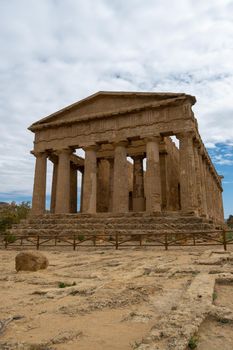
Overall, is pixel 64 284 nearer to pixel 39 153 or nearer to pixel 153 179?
pixel 153 179

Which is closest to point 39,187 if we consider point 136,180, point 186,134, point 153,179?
point 136,180

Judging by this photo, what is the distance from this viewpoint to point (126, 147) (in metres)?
24.4

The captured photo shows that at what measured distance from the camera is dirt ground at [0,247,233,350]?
2.99 m

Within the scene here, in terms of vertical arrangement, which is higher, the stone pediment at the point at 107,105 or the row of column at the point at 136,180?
the stone pediment at the point at 107,105

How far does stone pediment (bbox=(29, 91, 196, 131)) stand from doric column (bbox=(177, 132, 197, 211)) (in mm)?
2975

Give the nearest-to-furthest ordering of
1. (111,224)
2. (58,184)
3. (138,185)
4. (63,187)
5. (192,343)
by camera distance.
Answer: (192,343) → (111,224) → (63,187) → (58,184) → (138,185)

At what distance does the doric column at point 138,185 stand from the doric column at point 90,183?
5243mm

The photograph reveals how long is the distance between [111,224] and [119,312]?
51.7ft

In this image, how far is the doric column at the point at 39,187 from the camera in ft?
83.9

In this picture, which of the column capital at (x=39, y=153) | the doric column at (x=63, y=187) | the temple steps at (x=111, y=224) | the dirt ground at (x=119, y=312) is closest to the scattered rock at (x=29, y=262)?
the dirt ground at (x=119, y=312)

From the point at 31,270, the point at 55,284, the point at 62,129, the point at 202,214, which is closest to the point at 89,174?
the point at 62,129

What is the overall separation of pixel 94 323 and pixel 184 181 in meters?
17.6

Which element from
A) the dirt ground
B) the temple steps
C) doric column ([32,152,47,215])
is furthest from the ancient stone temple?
the dirt ground

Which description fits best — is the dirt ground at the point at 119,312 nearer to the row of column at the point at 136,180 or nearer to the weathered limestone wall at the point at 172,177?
the row of column at the point at 136,180
